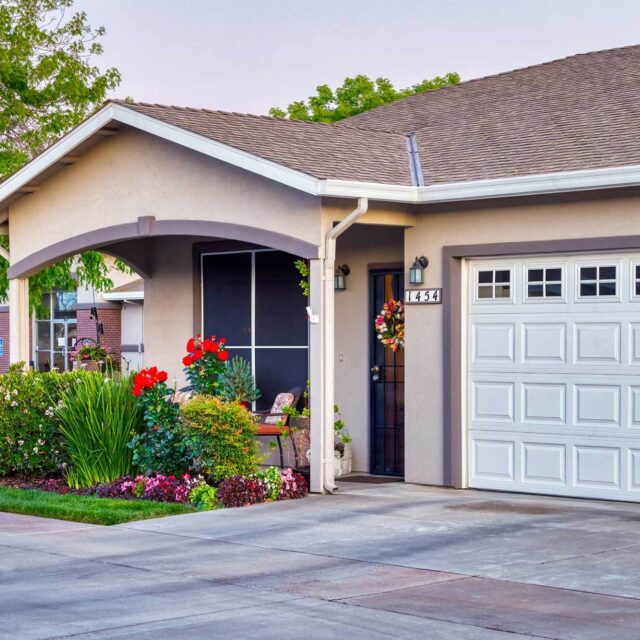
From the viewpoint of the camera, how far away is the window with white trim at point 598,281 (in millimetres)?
12516

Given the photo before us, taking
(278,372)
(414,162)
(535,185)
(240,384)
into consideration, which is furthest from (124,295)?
(535,185)

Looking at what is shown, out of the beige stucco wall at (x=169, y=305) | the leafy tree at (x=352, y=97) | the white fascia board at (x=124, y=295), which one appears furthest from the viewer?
the leafy tree at (x=352, y=97)

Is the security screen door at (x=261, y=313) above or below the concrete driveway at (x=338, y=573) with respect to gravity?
above

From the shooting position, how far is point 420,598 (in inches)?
319

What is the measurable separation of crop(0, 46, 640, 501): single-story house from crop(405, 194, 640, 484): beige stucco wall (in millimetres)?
22

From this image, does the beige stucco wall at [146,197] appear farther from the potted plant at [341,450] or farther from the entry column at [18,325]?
the potted plant at [341,450]

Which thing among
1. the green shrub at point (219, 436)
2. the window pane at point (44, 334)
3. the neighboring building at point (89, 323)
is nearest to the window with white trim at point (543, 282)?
the green shrub at point (219, 436)

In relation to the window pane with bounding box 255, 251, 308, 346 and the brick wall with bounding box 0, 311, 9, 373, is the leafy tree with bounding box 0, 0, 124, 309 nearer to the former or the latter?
the window pane with bounding box 255, 251, 308, 346

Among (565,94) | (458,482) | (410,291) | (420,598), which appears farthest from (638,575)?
(565,94)

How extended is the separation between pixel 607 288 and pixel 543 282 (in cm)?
77

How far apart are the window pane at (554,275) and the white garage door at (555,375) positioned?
11 mm

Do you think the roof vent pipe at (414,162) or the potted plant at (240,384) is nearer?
the roof vent pipe at (414,162)

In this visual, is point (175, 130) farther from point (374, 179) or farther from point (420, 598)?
point (420, 598)

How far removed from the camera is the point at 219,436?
12727 millimetres
